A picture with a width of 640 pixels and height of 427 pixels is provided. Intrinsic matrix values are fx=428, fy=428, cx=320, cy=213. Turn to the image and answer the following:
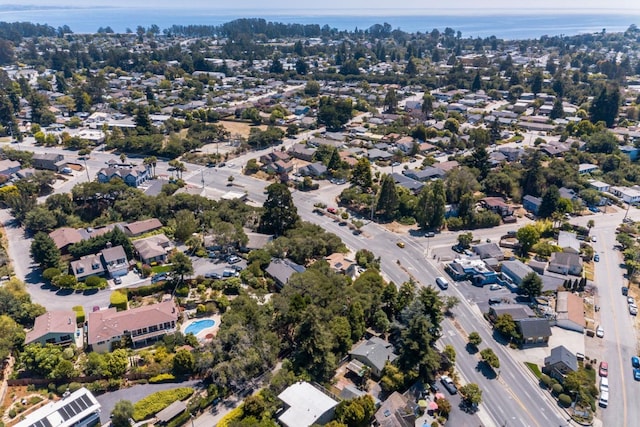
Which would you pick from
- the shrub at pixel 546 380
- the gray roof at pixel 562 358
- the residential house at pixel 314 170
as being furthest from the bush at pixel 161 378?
the residential house at pixel 314 170

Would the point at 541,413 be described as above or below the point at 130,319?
below

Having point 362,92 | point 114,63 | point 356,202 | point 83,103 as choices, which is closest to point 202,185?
point 356,202

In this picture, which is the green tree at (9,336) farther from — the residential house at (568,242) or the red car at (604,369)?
the residential house at (568,242)

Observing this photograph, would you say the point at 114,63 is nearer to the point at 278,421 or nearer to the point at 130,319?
the point at 130,319

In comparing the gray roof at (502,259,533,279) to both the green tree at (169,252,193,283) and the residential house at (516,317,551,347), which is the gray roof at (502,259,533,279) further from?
the green tree at (169,252,193,283)

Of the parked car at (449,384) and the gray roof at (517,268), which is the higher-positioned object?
the gray roof at (517,268)
